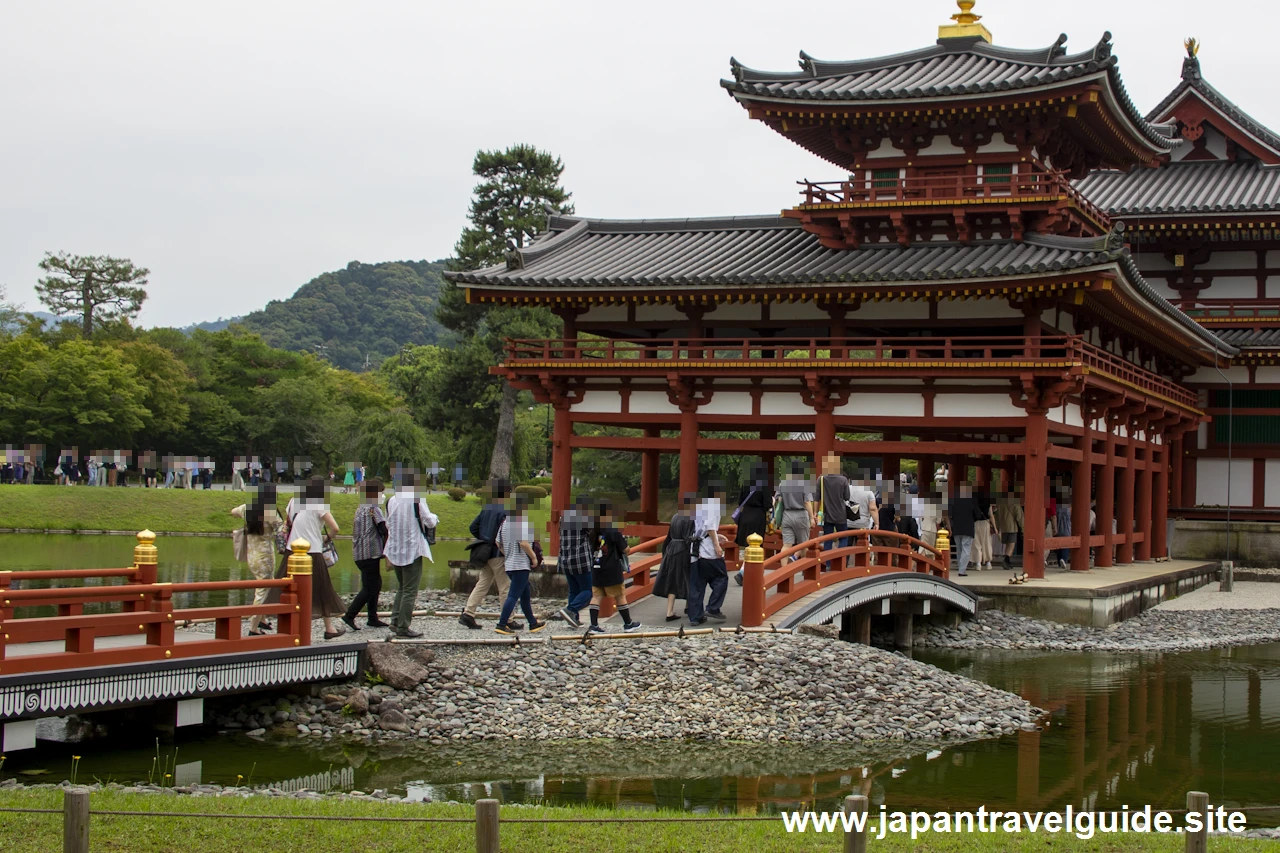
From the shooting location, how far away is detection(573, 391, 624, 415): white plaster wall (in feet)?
94.6

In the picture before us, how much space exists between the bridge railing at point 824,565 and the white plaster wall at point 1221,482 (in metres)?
15.8

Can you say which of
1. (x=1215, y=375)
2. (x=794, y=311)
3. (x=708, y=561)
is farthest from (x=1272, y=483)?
(x=708, y=561)

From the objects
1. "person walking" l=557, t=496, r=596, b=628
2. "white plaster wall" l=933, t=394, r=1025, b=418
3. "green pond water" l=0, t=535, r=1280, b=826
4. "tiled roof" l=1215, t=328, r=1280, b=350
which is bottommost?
"green pond water" l=0, t=535, r=1280, b=826

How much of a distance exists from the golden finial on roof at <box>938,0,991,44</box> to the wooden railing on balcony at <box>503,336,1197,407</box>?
7.60m

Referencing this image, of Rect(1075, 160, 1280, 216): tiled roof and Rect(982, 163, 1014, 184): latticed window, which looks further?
Rect(1075, 160, 1280, 216): tiled roof

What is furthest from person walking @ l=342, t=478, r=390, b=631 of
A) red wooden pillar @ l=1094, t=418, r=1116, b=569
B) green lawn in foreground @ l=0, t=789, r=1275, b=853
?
red wooden pillar @ l=1094, t=418, r=1116, b=569

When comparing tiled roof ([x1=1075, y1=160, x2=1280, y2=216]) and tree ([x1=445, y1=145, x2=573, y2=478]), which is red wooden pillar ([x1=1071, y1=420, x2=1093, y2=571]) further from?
tree ([x1=445, y1=145, x2=573, y2=478])

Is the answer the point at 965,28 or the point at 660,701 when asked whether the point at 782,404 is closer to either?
the point at 965,28

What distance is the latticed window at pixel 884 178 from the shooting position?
28.8 m

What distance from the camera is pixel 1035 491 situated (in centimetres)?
2505

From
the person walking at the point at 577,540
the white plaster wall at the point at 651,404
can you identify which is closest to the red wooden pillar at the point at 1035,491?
the white plaster wall at the point at 651,404

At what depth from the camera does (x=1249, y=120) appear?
122 feet

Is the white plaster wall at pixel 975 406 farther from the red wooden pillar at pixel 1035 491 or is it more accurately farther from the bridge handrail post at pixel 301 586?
the bridge handrail post at pixel 301 586

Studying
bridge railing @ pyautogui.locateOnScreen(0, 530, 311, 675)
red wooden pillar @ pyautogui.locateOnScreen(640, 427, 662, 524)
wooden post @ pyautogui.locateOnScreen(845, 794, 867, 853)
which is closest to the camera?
wooden post @ pyautogui.locateOnScreen(845, 794, 867, 853)
